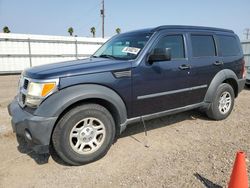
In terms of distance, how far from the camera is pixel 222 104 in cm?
541

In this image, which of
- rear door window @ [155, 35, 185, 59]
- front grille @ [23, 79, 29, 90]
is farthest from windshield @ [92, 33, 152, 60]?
front grille @ [23, 79, 29, 90]

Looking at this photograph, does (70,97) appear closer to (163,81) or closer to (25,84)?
(25,84)

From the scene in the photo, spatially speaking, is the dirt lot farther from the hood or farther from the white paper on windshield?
the white paper on windshield

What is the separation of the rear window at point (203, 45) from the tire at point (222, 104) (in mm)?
818

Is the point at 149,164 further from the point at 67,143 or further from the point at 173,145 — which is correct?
the point at 67,143

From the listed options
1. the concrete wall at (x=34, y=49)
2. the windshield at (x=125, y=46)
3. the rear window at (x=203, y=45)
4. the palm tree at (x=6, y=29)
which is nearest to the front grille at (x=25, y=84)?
the windshield at (x=125, y=46)

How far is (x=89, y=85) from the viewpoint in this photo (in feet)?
11.2

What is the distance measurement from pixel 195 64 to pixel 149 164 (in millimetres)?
2170

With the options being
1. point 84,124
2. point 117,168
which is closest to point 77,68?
point 84,124

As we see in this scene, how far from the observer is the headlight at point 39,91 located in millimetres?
3172

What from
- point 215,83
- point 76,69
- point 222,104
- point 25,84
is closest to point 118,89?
point 76,69

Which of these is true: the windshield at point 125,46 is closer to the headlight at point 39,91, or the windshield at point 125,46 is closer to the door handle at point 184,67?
the door handle at point 184,67

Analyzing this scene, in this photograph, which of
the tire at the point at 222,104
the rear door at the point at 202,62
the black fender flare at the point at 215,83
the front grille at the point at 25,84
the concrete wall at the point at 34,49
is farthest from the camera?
the concrete wall at the point at 34,49

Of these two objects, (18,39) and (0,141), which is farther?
(18,39)
